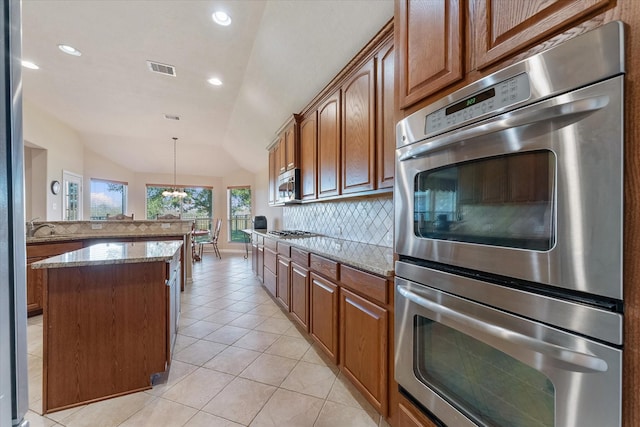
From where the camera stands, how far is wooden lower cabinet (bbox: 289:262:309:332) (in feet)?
7.83

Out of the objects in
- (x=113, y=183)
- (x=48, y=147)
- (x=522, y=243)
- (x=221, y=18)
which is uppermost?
(x=221, y=18)

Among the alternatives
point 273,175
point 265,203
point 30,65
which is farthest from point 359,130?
point 265,203

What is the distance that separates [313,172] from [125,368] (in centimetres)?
229

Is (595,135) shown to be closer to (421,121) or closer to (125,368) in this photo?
(421,121)

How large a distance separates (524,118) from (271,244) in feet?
10.3

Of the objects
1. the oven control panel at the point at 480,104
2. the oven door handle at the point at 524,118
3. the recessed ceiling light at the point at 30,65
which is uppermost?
the recessed ceiling light at the point at 30,65

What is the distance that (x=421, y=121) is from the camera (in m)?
1.09

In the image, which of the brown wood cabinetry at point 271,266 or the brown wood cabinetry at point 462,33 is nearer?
the brown wood cabinetry at point 462,33

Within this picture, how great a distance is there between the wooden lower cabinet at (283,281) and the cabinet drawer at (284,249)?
1.8 inches

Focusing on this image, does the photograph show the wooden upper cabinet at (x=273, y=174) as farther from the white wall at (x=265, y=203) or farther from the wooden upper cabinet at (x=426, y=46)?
the wooden upper cabinet at (x=426, y=46)

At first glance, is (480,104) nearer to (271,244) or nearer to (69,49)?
(271,244)

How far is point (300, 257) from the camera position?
2.52 meters

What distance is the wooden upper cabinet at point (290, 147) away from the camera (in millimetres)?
3447

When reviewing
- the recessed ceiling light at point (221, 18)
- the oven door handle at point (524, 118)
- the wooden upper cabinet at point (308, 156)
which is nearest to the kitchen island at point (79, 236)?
the wooden upper cabinet at point (308, 156)
